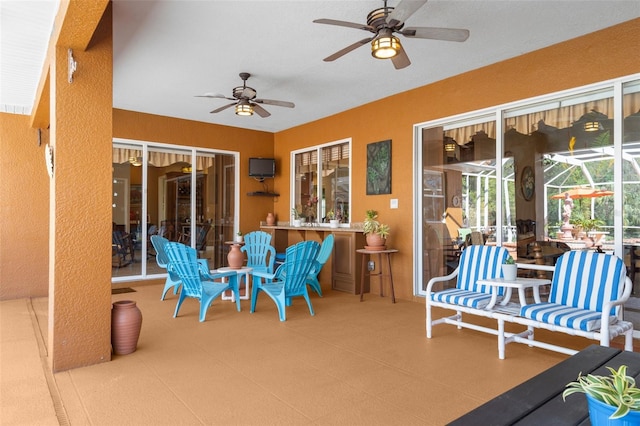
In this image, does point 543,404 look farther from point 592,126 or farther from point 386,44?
point 592,126

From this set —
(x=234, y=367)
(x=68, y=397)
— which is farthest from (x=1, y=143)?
(x=234, y=367)

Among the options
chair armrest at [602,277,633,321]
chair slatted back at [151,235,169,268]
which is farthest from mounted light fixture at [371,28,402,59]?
chair slatted back at [151,235,169,268]

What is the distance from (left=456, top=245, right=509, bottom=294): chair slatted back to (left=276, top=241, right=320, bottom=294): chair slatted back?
1.61 m

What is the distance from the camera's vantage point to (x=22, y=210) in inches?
236

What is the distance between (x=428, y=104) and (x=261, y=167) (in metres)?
3.67

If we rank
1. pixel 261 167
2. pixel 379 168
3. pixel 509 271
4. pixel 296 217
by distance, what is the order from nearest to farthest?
pixel 509 271 → pixel 379 168 → pixel 296 217 → pixel 261 167

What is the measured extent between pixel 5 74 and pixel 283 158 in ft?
15.0

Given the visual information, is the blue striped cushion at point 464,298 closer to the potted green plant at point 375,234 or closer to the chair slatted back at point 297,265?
the chair slatted back at point 297,265

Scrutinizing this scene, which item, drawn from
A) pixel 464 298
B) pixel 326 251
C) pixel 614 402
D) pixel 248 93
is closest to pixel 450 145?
pixel 326 251

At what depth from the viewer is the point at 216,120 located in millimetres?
7434

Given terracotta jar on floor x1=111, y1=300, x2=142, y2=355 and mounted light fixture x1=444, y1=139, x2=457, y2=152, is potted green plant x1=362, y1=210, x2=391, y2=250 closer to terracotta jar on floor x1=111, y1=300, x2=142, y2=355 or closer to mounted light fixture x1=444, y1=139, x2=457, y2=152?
mounted light fixture x1=444, y1=139, x2=457, y2=152

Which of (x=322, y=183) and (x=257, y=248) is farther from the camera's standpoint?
(x=322, y=183)

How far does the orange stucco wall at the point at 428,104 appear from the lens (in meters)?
3.88

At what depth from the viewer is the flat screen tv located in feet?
26.1
